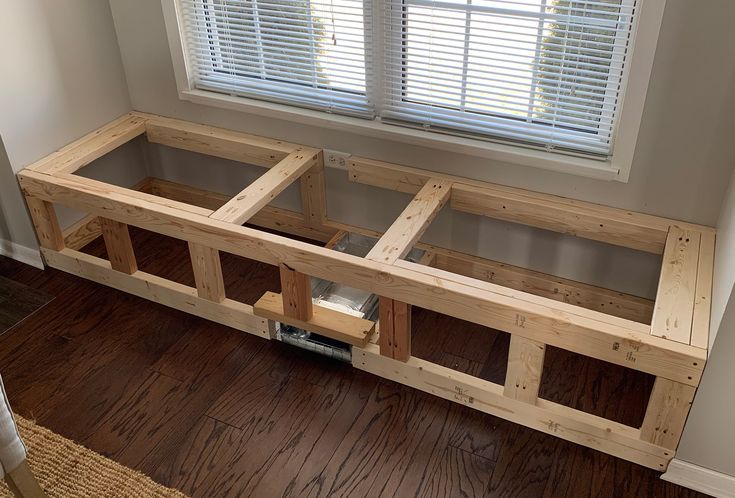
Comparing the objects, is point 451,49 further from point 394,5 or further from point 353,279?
point 353,279

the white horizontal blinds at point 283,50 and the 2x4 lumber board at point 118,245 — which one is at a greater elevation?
the white horizontal blinds at point 283,50

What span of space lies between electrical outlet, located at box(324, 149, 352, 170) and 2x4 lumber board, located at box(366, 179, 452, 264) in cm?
40

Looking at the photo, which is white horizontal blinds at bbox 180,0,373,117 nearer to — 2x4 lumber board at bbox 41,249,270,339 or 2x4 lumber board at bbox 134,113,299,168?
2x4 lumber board at bbox 134,113,299,168

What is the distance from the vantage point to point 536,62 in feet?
7.69

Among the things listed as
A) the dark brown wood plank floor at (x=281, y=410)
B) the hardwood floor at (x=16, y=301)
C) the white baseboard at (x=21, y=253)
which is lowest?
the dark brown wood plank floor at (x=281, y=410)

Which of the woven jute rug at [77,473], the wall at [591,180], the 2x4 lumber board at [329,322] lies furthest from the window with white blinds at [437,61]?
the woven jute rug at [77,473]

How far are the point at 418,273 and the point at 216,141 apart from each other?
1.26 m

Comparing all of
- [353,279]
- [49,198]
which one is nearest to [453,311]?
[353,279]

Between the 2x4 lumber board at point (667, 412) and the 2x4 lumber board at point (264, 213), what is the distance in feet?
5.07

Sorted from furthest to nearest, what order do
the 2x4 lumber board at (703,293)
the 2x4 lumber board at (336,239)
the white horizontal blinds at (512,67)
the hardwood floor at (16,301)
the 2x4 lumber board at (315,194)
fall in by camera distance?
the 2x4 lumber board at (315,194), the 2x4 lumber board at (336,239), the hardwood floor at (16,301), the white horizontal blinds at (512,67), the 2x4 lumber board at (703,293)

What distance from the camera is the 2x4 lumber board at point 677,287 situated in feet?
6.33

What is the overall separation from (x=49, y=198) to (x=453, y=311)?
1.68 metres

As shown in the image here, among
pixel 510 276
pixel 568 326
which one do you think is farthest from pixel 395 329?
pixel 510 276

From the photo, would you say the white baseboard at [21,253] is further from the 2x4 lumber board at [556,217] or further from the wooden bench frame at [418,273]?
the 2x4 lumber board at [556,217]
